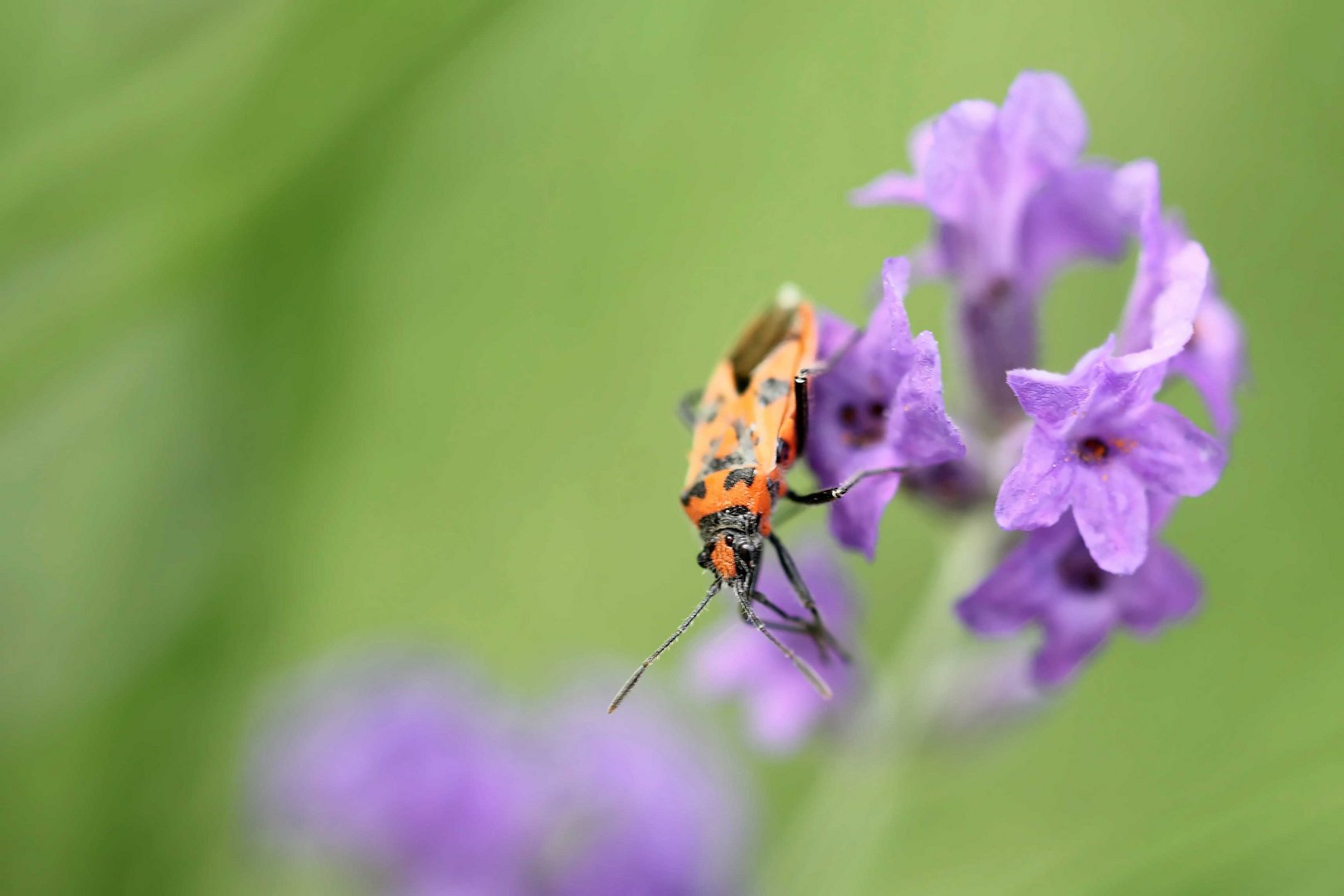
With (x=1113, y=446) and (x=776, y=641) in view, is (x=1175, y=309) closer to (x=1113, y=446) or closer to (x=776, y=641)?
(x=1113, y=446)

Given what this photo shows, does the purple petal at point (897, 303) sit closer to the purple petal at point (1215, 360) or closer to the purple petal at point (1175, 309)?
the purple petal at point (1175, 309)

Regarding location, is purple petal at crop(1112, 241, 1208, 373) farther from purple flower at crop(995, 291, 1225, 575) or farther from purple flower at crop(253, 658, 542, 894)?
purple flower at crop(253, 658, 542, 894)

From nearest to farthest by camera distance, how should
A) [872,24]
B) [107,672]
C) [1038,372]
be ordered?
[1038,372] → [107,672] → [872,24]

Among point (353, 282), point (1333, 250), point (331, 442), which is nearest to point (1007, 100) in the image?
point (353, 282)

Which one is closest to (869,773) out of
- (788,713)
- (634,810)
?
(788,713)

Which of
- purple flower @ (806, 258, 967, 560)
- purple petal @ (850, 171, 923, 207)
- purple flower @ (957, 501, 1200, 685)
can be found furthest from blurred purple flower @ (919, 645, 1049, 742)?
purple petal @ (850, 171, 923, 207)

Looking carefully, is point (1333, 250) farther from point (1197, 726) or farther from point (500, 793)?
point (500, 793)
